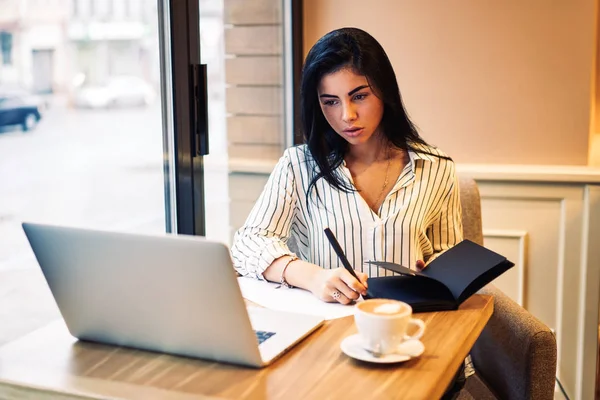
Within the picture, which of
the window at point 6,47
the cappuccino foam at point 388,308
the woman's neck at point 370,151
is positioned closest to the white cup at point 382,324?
the cappuccino foam at point 388,308

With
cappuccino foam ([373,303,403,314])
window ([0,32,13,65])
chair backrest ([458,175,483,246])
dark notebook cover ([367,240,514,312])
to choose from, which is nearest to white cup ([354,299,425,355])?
cappuccino foam ([373,303,403,314])

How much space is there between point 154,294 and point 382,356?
0.35 meters

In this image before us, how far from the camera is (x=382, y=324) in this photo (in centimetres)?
113

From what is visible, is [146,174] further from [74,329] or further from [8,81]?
[74,329]

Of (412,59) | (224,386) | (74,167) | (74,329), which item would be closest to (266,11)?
(412,59)

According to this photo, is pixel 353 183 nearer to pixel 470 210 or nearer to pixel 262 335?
pixel 470 210

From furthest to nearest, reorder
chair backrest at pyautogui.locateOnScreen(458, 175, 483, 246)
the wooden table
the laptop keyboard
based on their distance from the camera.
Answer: chair backrest at pyautogui.locateOnScreen(458, 175, 483, 246) → the laptop keyboard → the wooden table

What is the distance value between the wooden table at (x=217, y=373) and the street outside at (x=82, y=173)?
9.8 inches

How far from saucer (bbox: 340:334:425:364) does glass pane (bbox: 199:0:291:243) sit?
1.15 meters

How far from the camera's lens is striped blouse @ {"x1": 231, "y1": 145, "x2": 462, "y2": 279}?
1.73 m

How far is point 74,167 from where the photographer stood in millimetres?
1678

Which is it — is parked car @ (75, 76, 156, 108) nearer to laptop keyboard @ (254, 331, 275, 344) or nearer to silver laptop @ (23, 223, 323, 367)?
silver laptop @ (23, 223, 323, 367)

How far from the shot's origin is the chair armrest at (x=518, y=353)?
5.11ft

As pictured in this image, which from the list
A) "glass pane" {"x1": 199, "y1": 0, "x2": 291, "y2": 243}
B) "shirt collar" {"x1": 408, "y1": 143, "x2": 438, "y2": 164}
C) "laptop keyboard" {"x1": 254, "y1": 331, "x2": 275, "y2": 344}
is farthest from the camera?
"glass pane" {"x1": 199, "y1": 0, "x2": 291, "y2": 243}
